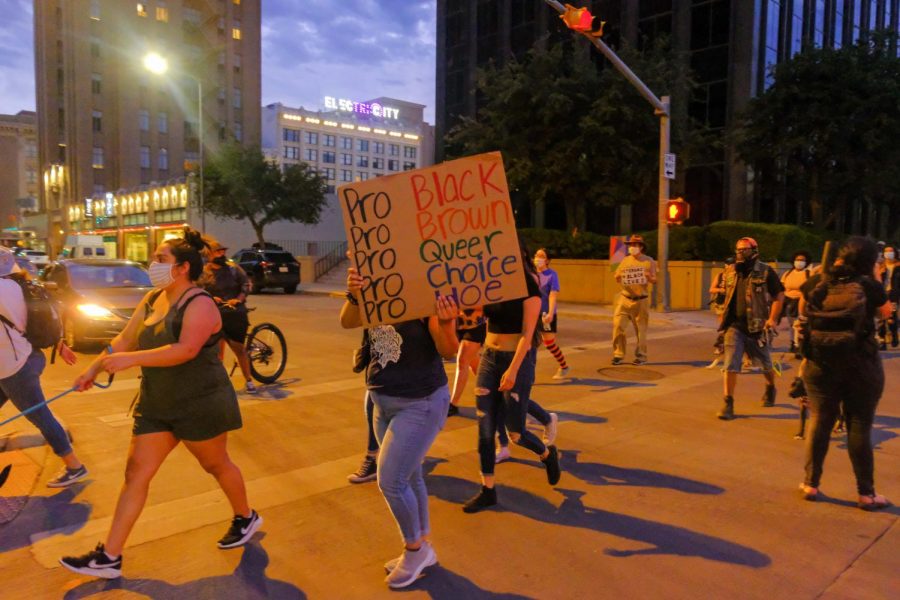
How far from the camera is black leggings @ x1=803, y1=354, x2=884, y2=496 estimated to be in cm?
435

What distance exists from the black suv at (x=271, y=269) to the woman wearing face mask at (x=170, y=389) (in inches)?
921

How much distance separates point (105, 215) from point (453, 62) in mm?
35441

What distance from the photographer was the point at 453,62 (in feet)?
129

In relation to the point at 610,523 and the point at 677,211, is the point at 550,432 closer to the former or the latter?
the point at 610,523

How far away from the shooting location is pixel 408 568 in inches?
135

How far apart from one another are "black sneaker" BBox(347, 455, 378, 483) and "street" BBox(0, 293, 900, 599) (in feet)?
0.34

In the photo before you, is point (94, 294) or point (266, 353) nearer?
point (266, 353)

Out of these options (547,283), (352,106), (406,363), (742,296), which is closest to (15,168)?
(352,106)

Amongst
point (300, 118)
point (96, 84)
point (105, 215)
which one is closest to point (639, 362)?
point (105, 215)

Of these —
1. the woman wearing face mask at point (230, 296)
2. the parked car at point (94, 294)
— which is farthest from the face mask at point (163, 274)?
the parked car at point (94, 294)

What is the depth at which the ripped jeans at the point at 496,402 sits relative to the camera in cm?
450

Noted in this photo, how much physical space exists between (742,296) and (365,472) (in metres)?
4.27

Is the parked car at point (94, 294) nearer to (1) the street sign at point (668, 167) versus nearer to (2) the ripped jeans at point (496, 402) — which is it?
(2) the ripped jeans at point (496, 402)

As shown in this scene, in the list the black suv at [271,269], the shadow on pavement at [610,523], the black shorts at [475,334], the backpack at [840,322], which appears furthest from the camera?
the black suv at [271,269]
